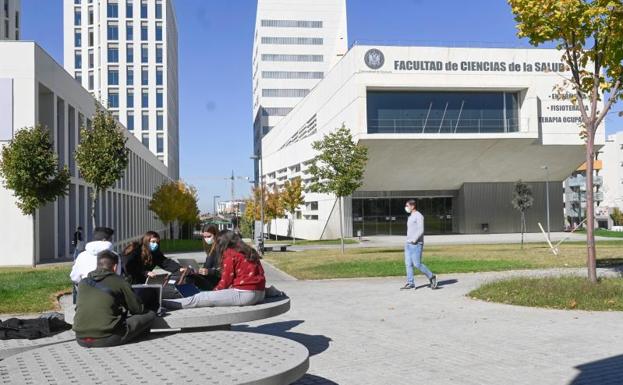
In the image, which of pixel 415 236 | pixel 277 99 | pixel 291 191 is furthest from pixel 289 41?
pixel 415 236

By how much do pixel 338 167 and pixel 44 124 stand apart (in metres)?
14.2

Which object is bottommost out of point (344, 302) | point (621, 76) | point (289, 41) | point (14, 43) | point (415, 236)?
point (344, 302)

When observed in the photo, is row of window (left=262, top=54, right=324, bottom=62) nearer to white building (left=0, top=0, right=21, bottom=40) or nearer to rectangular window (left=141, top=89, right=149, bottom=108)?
rectangular window (left=141, top=89, right=149, bottom=108)

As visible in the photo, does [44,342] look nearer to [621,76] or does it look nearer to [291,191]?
[621,76]

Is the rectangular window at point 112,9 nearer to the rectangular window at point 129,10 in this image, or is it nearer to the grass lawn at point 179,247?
the rectangular window at point 129,10

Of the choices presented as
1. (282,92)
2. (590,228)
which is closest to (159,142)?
(282,92)

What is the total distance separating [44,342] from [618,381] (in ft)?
17.6

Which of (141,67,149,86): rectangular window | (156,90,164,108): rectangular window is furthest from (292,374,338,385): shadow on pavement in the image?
(141,67,149,86): rectangular window

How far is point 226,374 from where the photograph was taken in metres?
4.07

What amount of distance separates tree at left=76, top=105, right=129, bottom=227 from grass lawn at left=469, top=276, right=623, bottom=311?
63.1 ft

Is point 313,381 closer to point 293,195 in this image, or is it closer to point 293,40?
point 293,195

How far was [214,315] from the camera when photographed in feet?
20.2

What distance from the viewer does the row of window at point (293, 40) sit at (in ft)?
347

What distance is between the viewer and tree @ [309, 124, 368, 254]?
1128 inches
